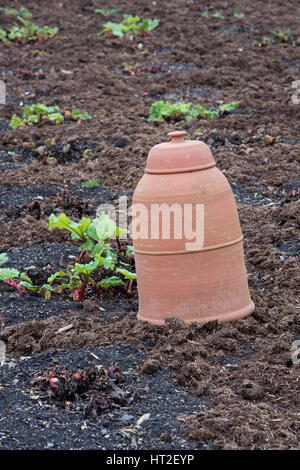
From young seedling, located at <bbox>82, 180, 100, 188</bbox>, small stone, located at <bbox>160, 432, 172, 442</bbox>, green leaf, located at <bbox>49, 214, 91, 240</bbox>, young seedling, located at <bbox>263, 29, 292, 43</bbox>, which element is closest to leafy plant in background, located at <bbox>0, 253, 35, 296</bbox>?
green leaf, located at <bbox>49, 214, 91, 240</bbox>

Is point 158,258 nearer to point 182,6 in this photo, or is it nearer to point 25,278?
point 25,278

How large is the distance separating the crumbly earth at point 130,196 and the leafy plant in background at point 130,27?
20cm

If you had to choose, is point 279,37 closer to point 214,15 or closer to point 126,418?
point 214,15

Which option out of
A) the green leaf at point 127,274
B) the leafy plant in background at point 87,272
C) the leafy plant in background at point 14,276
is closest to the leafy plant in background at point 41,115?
the leafy plant in background at point 14,276

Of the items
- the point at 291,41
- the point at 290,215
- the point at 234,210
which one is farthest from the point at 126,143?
the point at 291,41

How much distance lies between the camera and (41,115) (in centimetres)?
802

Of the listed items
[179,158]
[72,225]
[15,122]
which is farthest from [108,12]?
[179,158]

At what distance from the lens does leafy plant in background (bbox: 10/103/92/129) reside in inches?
307

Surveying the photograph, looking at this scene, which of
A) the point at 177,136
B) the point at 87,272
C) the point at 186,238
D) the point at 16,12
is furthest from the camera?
the point at 16,12

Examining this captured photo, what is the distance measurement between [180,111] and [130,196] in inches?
79.0

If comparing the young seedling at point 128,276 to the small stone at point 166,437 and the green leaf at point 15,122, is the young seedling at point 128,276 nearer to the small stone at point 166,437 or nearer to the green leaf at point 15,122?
the small stone at point 166,437

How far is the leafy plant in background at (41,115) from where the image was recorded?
307 inches

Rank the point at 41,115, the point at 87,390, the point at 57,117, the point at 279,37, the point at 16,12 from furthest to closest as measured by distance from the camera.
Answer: the point at 16,12
the point at 279,37
the point at 41,115
the point at 57,117
the point at 87,390

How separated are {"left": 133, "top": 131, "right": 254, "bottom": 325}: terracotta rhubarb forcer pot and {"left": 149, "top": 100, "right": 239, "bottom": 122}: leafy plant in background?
4034 mm
